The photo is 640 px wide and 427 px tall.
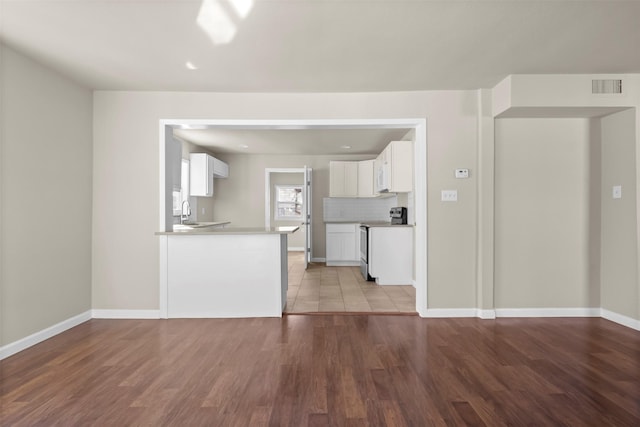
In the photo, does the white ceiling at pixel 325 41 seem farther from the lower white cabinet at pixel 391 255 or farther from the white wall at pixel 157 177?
the lower white cabinet at pixel 391 255

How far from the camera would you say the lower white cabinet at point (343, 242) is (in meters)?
7.16

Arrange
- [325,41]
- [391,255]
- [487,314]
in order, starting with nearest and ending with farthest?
[325,41]
[487,314]
[391,255]

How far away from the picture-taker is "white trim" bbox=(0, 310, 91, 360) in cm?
274

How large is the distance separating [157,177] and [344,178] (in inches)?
173

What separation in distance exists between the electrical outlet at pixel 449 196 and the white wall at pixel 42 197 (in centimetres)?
346

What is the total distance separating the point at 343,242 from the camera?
719 centimetres

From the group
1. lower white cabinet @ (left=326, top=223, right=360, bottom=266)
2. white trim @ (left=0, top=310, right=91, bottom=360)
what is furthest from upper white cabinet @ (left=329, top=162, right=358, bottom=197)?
white trim @ (left=0, top=310, right=91, bottom=360)

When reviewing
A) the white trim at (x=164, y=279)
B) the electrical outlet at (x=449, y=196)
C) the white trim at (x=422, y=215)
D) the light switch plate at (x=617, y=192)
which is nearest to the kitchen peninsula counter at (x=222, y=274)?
the white trim at (x=164, y=279)

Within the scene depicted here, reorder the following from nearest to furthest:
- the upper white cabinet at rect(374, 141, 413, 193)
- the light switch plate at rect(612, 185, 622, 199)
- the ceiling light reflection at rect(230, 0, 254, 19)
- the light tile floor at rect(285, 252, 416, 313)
A: the ceiling light reflection at rect(230, 0, 254, 19) → the light switch plate at rect(612, 185, 622, 199) → the light tile floor at rect(285, 252, 416, 313) → the upper white cabinet at rect(374, 141, 413, 193)

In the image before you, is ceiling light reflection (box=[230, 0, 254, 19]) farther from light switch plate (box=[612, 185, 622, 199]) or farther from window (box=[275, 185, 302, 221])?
window (box=[275, 185, 302, 221])

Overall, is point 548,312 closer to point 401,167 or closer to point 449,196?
point 449,196

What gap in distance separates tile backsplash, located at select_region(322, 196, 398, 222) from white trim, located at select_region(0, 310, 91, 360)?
5114 millimetres

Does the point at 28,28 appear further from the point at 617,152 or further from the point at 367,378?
the point at 617,152

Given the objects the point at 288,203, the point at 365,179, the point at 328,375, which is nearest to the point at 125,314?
the point at 328,375
